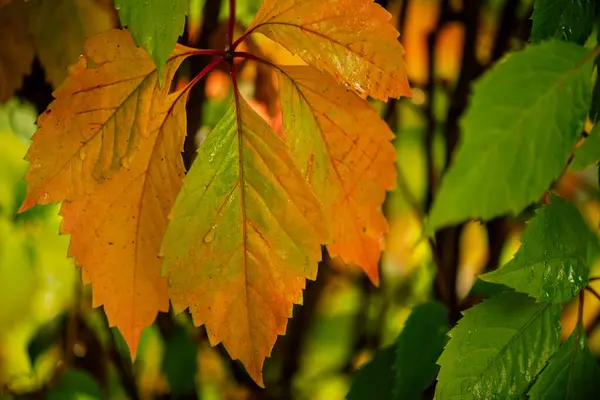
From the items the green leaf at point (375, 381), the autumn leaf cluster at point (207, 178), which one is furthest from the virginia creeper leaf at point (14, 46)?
the green leaf at point (375, 381)

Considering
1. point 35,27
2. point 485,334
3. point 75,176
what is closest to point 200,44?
point 35,27

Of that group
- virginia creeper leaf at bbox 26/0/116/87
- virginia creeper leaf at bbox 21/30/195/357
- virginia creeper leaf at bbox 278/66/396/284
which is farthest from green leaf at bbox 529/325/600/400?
virginia creeper leaf at bbox 26/0/116/87

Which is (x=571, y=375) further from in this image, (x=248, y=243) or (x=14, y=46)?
(x=14, y=46)

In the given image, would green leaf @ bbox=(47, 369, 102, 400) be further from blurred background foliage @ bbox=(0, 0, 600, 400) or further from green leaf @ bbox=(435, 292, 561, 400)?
green leaf @ bbox=(435, 292, 561, 400)

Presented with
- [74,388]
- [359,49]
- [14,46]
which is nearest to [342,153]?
[359,49]

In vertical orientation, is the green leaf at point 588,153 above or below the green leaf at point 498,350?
above

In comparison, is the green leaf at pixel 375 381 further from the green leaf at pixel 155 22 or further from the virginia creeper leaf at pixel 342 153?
the green leaf at pixel 155 22
